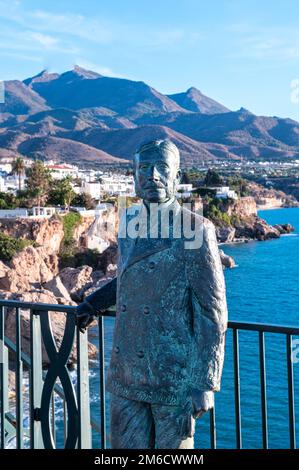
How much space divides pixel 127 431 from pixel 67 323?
804 mm

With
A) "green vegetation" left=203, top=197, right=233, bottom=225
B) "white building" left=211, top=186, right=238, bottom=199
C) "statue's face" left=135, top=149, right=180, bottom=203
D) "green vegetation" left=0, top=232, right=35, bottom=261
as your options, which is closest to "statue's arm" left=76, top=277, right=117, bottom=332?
"statue's face" left=135, top=149, right=180, bottom=203

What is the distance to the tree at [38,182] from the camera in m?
47.2

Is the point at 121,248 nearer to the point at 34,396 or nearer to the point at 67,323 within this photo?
the point at 67,323

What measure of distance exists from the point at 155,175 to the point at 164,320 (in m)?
0.61

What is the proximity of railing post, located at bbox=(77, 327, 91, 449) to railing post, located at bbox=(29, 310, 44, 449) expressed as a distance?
0.30 meters

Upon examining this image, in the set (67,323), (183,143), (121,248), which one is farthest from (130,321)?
(183,143)

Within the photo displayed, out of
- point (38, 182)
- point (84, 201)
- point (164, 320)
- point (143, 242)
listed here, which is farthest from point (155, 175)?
point (84, 201)

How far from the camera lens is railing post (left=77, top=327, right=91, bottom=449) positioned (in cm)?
343

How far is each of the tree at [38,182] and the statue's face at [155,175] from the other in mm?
45158

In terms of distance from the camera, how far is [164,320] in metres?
2.63

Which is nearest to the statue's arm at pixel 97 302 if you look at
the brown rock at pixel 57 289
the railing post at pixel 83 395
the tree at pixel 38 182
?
the railing post at pixel 83 395

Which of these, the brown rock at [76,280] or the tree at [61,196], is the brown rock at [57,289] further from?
the tree at [61,196]

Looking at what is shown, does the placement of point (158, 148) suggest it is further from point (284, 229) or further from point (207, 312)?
point (284, 229)

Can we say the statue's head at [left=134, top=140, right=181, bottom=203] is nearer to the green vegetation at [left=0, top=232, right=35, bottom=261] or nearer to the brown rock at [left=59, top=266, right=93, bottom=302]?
the brown rock at [left=59, top=266, right=93, bottom=302]
